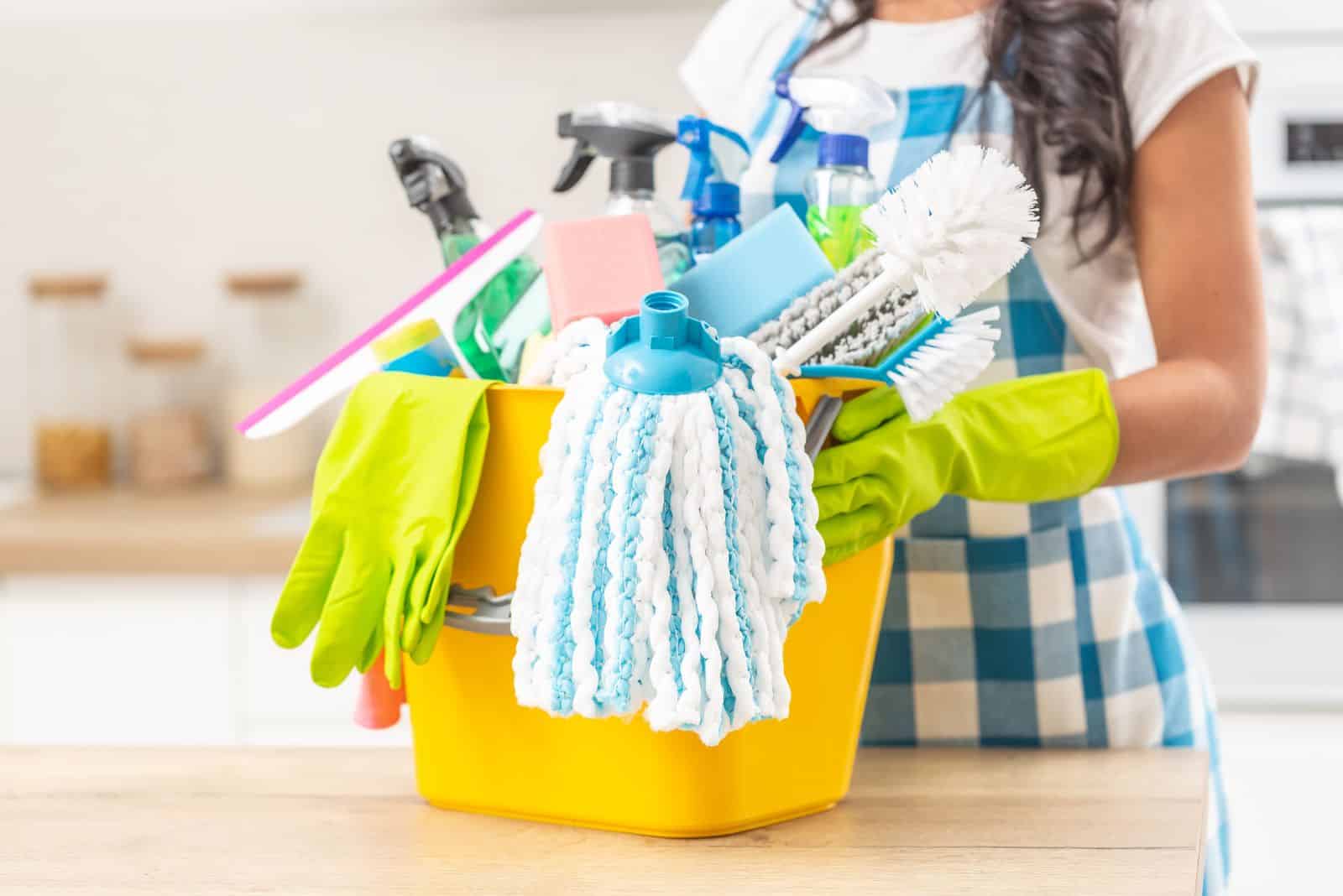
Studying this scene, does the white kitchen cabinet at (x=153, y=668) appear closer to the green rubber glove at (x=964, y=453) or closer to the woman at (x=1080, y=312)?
the woman at (x=1080, y=312)

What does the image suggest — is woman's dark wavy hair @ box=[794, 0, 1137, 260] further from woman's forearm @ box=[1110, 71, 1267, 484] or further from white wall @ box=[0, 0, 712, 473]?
white wall @ box=[0, 0, 712, 473]

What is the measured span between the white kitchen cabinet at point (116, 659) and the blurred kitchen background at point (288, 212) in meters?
0.02

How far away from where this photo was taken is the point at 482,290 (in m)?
0.60

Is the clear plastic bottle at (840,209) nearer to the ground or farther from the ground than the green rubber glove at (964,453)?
farther from the ground

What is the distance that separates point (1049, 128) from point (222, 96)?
1.50 metres

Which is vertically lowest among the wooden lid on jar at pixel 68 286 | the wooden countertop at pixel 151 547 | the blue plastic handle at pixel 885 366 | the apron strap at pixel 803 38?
the wooden countertop at pixel 151 547

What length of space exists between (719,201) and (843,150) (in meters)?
0.07

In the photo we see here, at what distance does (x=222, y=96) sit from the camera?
202cm

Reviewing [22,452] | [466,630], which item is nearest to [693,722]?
[466,630]

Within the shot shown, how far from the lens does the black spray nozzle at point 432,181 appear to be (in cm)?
64

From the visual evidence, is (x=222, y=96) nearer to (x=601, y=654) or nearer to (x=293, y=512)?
(x=293, y=512)

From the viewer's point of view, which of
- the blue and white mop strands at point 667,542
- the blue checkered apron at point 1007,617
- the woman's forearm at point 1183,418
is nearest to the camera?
the blue and white mop strands at point 667,542

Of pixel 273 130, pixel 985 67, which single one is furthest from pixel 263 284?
pixel 985 67

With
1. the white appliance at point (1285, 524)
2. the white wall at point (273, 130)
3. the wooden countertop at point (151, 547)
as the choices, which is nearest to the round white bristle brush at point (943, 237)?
the wooden countertop at point (151, 547)
